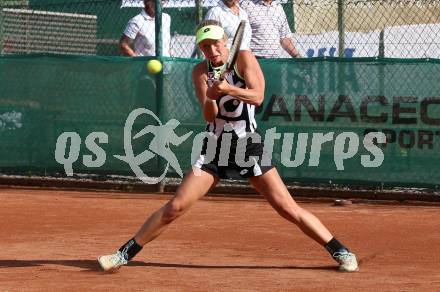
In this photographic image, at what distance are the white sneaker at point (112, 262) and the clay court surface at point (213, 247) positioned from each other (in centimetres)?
7

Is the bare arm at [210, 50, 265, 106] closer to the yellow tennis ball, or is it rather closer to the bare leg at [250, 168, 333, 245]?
the bare leg at [250, 168, 333, 245]

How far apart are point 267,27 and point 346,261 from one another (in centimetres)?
547

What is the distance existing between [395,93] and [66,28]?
651 centimetres

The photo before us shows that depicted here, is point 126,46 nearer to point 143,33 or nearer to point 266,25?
point 143,33

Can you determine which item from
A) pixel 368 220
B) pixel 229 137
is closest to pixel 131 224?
pixel 368 220

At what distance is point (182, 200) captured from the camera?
23.0 ft

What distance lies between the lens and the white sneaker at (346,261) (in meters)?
7.09

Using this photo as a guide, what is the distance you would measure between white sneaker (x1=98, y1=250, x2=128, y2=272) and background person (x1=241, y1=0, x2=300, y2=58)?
5.52 m

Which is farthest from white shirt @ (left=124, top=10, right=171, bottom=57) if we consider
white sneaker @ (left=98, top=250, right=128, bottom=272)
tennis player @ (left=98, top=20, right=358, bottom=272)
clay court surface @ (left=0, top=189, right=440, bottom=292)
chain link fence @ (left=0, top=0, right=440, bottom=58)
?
white sneaker @ (left=98, top=250, right=128, bottom=272)

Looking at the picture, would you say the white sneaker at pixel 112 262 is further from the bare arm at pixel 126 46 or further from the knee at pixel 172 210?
the bare arm at pixel 126 46

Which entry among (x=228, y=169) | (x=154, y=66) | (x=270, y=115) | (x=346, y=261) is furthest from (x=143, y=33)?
(x=346, y=261)

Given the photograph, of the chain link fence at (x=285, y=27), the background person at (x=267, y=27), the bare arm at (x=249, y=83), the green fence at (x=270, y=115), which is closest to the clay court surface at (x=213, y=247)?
the green fence at (x=270, y=115)

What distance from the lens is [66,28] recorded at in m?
15.9

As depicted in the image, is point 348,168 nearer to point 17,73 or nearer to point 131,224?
point 131,224
